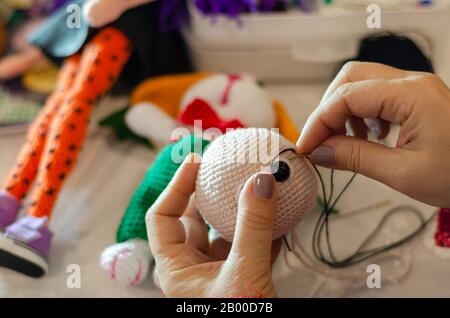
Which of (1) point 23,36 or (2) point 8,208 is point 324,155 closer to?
(2) point 8,208

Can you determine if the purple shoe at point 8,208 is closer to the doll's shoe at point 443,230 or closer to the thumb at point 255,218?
the thumb at point 255,218

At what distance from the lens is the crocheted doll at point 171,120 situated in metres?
0.67

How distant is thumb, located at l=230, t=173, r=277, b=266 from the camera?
495mm

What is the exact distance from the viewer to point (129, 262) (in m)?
0.67

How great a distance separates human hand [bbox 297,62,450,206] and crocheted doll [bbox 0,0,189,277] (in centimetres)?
38

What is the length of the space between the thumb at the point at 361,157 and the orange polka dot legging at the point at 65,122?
1.27ft

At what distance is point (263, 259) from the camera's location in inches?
19.9

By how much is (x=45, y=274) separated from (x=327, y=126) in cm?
42

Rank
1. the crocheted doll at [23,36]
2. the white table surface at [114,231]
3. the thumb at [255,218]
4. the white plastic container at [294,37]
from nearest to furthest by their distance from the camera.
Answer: the thumb at [255,218] → the white table surface at [114,231] → the white plastic container at [294,37] → the crocheted doll at [23,36]

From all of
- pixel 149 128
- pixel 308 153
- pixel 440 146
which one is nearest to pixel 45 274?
pixel 149 128

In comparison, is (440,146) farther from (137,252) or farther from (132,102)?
(132,102)

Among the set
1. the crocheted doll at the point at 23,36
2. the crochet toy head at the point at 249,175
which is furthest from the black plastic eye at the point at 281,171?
the crocheted doll at the point at 23,36

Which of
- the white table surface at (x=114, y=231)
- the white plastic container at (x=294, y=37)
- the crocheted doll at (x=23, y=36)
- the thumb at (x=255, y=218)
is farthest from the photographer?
the crocheted doll at (x=23, y=36)

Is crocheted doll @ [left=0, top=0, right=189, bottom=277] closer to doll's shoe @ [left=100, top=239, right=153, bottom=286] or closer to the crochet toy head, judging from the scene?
doll's shoe @ [left=100, top=239, right=153, bottom=286]
